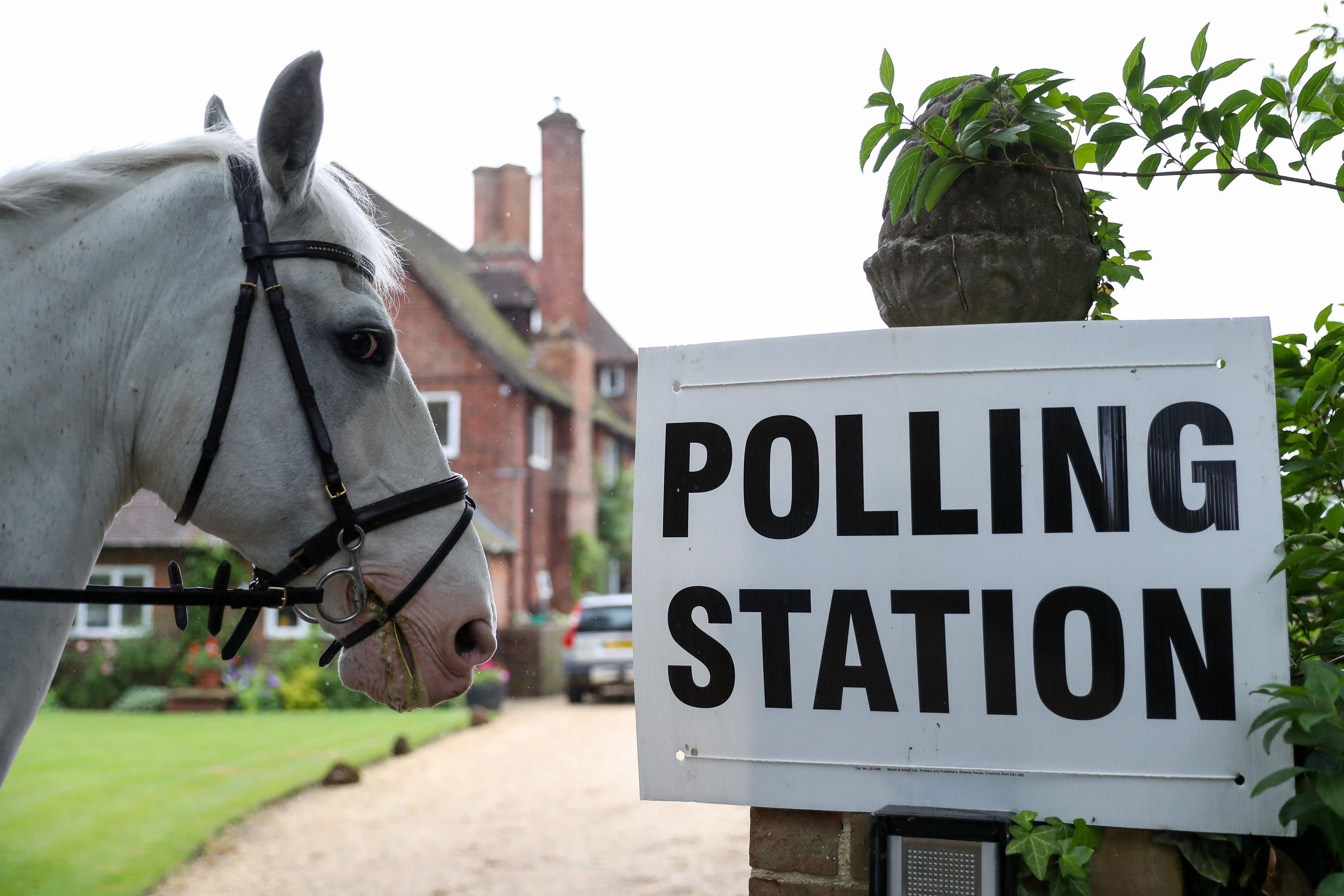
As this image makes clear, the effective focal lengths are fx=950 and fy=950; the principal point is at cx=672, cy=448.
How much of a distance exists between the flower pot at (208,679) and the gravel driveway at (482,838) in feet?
21.5

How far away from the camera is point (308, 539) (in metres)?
1.63

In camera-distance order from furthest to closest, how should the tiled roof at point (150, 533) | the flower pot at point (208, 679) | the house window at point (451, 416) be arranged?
the house window at point (451, 416) → the tiled roof at point (150, 533) → the flower pot at point (208, 679)

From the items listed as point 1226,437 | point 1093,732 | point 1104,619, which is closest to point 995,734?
point 1093,732

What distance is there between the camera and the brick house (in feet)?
60.0

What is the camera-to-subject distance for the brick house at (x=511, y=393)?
18281mm

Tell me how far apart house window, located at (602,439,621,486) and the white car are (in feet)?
40.1

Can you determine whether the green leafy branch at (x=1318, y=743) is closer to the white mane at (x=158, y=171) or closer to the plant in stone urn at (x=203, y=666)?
the white mane at (x=158, y=171)

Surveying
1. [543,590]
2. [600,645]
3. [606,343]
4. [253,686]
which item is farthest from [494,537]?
[606,343]

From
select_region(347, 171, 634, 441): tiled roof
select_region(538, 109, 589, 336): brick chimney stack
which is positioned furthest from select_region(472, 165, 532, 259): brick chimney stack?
select_region(347, 171, 634, 441): tiled roof

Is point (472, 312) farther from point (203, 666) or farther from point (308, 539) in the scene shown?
point (308, 539)

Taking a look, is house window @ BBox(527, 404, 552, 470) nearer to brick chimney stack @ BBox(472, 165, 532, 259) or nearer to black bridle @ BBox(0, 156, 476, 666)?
brick chimney stack @ BBox(472, 165, 532, 259)

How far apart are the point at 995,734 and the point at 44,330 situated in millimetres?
1788

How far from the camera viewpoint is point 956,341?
1.85m

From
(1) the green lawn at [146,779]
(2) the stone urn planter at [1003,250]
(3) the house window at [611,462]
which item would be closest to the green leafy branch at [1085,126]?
(2) the stone urn planter at [1003,250]
